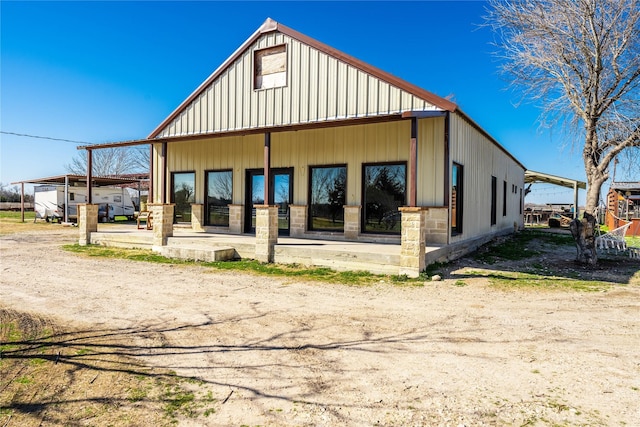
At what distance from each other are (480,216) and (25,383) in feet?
39.1

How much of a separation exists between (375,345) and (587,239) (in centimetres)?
811

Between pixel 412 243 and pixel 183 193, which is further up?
pixel 183 193

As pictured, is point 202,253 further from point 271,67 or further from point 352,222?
point 271,67

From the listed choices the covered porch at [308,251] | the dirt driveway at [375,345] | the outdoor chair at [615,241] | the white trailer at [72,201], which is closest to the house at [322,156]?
the covered porch at [308,251]

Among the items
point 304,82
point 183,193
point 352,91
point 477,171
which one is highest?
point 304,82

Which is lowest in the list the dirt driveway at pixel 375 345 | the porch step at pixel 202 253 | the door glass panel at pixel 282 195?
the dirt driveway at pixel 375 345

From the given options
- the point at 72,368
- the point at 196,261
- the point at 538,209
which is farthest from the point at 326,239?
the point at 538,209

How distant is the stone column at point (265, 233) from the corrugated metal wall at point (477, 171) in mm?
4545

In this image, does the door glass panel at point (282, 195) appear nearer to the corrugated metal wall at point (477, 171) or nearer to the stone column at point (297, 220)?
the stone column at point (297, 220)

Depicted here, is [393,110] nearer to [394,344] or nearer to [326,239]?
[326,239]

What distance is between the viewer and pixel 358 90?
9766mm

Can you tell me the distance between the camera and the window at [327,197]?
1078cm

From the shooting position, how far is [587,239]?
9336mm

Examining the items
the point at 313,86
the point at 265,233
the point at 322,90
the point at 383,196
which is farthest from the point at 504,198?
the point at 265,233
